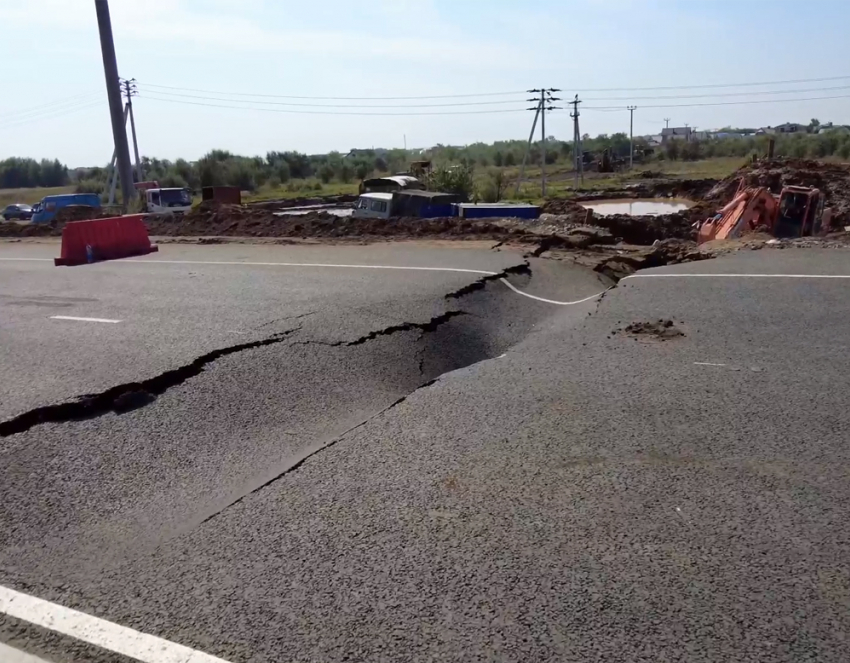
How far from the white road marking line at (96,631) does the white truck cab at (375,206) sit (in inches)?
831

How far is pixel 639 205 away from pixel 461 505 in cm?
3949

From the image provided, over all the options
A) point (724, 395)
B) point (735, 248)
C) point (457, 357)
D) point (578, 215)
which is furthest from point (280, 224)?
point (724, 395)

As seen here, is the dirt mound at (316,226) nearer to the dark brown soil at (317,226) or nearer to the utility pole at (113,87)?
the dark brown soil at (317,226)

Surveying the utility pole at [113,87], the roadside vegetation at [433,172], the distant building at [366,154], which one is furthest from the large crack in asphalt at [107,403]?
the distant building at [366,154]

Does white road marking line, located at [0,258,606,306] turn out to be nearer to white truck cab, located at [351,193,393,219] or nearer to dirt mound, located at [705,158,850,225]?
white truck cab, located at [351,193,393,219]

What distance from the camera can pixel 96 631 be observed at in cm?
369

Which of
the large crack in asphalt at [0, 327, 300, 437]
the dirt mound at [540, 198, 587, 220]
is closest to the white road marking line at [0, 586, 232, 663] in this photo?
the large crack in asphalt at [0, 327, 300, 437]

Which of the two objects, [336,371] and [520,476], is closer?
[520,476]

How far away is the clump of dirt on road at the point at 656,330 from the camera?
8.72 m

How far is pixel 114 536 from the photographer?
469 cm

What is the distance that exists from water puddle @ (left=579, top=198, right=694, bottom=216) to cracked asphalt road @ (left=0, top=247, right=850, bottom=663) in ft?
103

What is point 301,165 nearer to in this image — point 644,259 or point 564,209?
point 564,209

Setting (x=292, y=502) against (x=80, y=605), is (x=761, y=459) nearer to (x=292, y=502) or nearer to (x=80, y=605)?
(x=292, y=502)

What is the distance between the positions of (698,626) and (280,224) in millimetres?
19338
